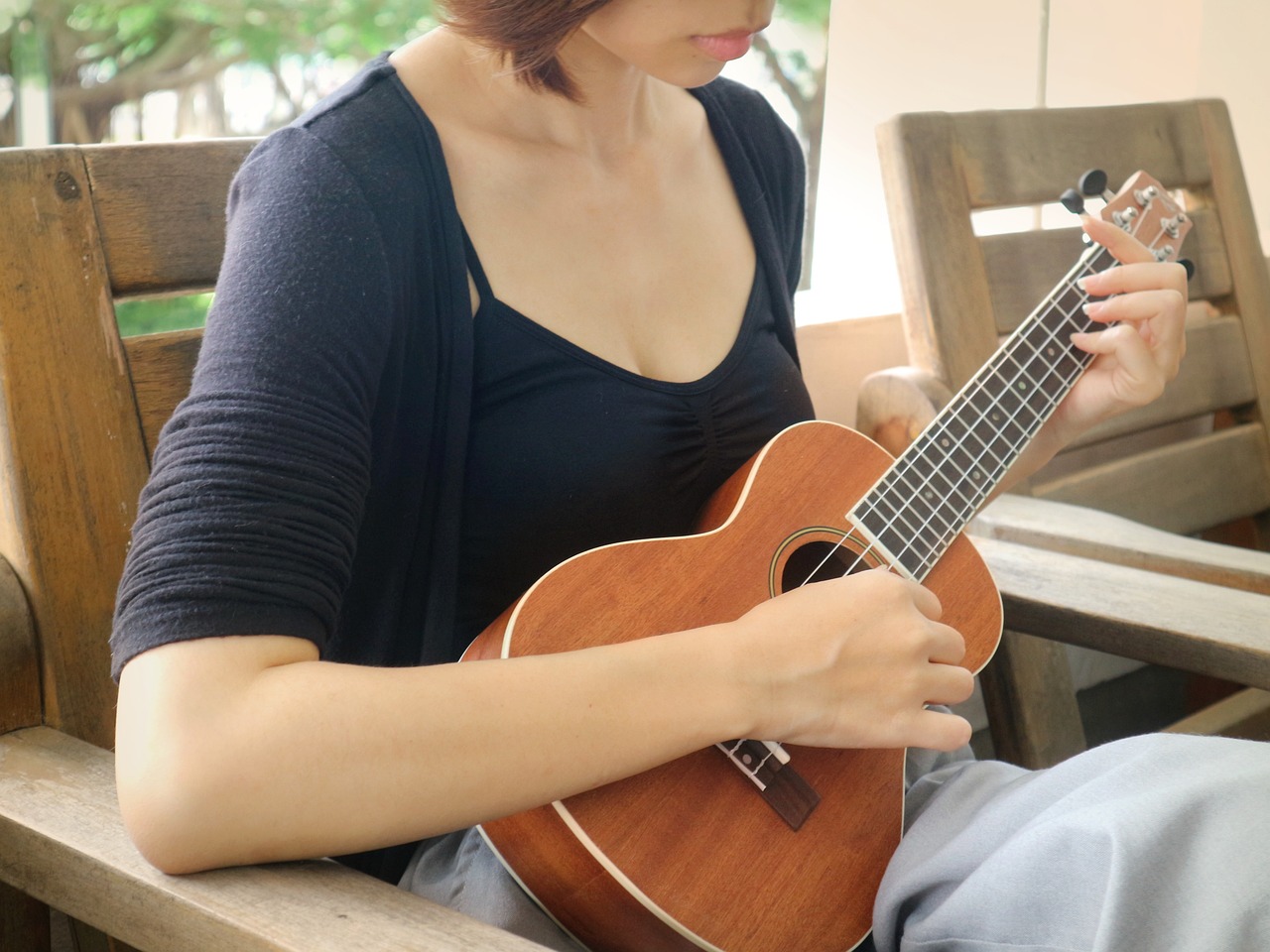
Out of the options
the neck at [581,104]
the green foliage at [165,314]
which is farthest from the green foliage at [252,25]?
the neck at [581,104]

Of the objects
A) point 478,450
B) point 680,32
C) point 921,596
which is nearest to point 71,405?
point 478,450

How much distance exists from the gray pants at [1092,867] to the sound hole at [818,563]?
213 mm

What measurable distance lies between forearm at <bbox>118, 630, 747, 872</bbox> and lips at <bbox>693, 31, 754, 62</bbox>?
1.37 feet

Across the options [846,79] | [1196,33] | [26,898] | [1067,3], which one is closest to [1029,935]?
[26,898]

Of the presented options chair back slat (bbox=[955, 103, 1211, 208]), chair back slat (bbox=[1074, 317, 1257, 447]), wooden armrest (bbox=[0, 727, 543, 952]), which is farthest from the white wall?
wooden armrest (bbox=[0, 727, 543, 952])

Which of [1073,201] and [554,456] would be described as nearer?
[554,456]

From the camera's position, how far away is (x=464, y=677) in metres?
0.68

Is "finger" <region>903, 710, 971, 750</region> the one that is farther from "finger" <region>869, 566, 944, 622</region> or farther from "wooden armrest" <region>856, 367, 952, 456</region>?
"wooden armrest" <region>856, 367, 952, 456</region>

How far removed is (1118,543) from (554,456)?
2.05ft

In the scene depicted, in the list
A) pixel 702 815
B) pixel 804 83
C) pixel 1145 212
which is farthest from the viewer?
pixel 804 83

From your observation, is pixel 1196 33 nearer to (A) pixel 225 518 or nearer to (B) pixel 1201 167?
(B) pixel 1201 167

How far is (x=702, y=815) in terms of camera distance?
750 millimetres

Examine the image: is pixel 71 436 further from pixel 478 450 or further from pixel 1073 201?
pixel 1073 201

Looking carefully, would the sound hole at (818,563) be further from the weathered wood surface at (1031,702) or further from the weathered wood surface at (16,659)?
the weathered wood surface at (16,659)
